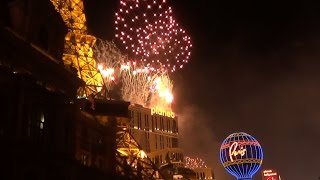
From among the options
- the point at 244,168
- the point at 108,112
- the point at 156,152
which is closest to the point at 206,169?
the point at 156,152

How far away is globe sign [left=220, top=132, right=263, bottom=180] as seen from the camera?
3268 inches

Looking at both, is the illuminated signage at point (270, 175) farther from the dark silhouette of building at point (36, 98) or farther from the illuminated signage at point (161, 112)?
the dark silhouette of building at point (36, 98)

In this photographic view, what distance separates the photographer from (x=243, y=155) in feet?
Answer: 273

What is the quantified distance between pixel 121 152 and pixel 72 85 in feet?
71.9

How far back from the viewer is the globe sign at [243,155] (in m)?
83.0

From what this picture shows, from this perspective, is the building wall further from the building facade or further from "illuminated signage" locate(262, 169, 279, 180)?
"illuminated signage" locate(262, 169, 279, 180)

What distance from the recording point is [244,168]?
83.7 metres

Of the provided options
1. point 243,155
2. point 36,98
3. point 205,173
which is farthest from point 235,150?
point 205,173

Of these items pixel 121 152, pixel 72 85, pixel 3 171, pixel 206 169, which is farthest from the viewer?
pixel 206 169

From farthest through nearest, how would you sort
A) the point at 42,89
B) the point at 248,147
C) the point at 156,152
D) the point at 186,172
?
the point at 156,152, the point at 248,147, the point at 186,172, the point at 42,89

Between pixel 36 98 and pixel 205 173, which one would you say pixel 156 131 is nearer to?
pixel 205 173

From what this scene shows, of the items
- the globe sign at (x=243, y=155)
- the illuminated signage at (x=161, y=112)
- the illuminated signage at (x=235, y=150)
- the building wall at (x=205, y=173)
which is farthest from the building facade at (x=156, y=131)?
the illuminated signage at (x=235, y=150)

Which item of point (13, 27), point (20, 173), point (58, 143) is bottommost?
point (20, 173)

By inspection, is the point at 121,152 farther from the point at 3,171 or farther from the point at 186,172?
the point at 3,171
